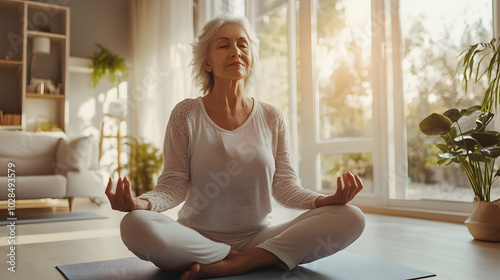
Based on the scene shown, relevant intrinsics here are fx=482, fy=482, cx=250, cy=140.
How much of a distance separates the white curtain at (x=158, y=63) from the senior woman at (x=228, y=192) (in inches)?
137

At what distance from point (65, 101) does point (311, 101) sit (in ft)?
10.3

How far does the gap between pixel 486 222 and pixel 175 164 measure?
5.20 feet

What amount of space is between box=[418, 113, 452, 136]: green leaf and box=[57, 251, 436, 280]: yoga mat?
0.81 m

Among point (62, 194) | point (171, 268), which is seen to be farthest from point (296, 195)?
point (62, 194)

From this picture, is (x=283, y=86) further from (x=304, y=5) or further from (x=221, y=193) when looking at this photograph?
(x=221, y=193)

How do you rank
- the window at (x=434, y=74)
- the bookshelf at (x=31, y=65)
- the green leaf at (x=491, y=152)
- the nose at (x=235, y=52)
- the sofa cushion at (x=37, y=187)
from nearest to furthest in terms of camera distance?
1. the nose at (x=235, y=52)
2. the green leaf at (x=491, y=152)
3. the window at (x=434, y=74)
4. the sofa cushion at (x=37, y=187)
5. the bookshelf at (x=31, y=65)

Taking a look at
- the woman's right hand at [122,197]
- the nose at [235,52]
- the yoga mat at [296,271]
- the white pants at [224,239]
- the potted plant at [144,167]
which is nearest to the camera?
the woman's right hand at [122,197]

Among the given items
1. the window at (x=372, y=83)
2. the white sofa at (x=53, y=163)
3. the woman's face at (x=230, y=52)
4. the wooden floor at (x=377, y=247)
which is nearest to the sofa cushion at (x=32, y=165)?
the white sofa at (x=53, y=163)

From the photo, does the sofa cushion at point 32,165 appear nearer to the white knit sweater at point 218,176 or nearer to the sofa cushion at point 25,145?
the sofa cushion at point 25,145

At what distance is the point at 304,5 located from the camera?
14.4 ft

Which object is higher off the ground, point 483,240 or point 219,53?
point 219,53

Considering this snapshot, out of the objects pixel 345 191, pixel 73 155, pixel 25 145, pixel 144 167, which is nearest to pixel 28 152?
pixel 25 145

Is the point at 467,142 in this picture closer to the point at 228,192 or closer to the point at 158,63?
the point at 228,192

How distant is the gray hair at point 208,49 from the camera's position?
1.72 metres
